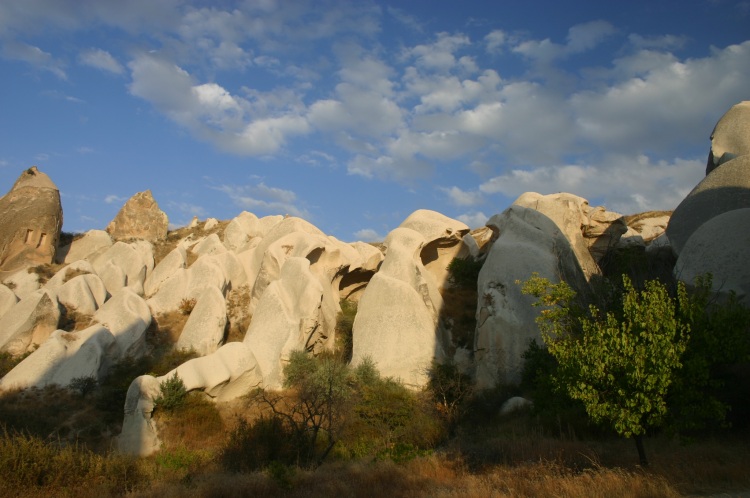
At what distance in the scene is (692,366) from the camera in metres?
8.26

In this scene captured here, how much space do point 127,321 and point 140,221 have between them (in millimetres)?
16081

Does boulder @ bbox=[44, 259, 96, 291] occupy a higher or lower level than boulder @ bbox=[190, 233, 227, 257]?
lower

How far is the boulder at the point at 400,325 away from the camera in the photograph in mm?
18734

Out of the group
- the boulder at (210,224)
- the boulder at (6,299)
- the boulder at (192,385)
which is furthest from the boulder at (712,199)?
the boulder at (210,224)

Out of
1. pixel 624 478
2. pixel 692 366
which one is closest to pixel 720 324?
pixel 692 366

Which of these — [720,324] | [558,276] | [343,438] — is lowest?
[343,438]

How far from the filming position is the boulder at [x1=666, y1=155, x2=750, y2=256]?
18359 mm

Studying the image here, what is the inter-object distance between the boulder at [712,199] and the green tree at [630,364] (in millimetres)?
11230

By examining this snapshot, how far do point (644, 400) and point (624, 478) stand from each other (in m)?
1.16

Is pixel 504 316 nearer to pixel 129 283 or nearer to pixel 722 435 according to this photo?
pixel 722 435

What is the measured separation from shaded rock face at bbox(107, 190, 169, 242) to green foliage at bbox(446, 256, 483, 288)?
1932cm

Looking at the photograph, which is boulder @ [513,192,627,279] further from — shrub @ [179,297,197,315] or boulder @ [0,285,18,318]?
boulder @ [0,285,18,318]

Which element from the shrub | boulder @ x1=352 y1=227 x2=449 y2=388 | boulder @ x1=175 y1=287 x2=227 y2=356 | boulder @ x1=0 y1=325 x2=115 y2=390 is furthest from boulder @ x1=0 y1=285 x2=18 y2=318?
boulder @ x1=352 y1=227 x2=449 y2=388

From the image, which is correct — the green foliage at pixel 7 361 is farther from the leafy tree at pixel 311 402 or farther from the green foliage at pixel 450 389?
the green foliage at pixel 450 389
